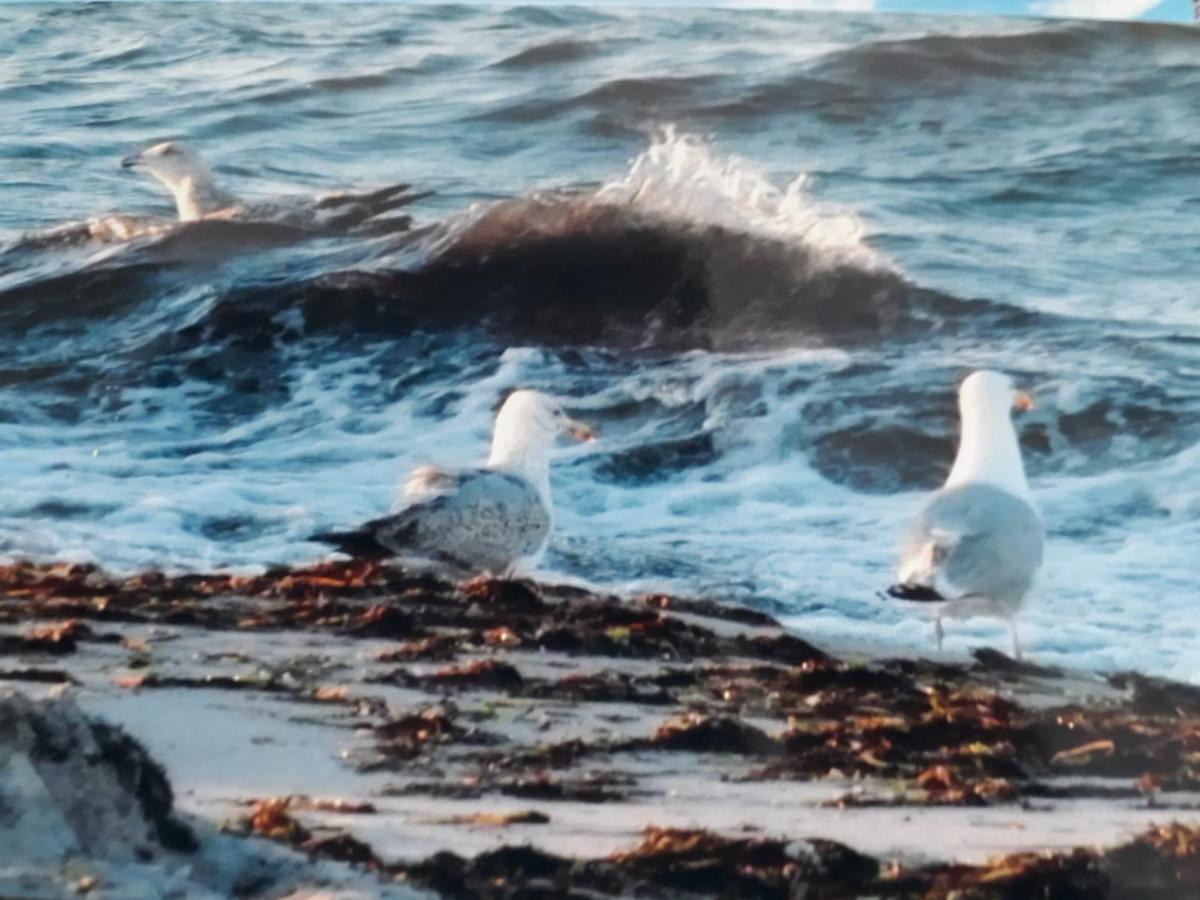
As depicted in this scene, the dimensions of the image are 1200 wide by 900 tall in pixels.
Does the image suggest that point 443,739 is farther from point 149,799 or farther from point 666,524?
point 666,524

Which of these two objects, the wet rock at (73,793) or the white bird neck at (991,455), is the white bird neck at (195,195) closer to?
the wet rock at (73,793)

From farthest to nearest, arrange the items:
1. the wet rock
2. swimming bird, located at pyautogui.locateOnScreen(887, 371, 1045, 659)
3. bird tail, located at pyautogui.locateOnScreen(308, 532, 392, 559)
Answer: bird tail, located at pyautogui.locateOnScreen(308, 532, 392, 559) → swimming bird, located at pyautogui.locateOnScreen(887, 371, 1045, 659) → the wet rock

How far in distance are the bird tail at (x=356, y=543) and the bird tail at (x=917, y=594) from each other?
83cm

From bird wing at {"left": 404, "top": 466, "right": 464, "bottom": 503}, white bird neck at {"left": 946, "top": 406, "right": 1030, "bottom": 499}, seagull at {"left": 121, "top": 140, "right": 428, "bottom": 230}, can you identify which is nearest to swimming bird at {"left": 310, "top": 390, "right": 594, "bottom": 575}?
bird wing at {"left": 404, "top": 466, "right": 464, "bottom": 503}

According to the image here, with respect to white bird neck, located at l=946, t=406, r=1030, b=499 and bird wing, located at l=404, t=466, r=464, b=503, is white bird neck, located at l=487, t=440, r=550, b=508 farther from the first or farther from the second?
white bird neck, located at l=946, t=406, r=1030, b=499

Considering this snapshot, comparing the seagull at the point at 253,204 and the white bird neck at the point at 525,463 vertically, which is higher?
the seagull at the point at 253,204

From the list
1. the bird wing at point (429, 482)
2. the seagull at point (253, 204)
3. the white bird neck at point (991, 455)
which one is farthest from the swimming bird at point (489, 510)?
the white bird neck at point (991, 455)

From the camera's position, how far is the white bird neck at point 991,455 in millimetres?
2805

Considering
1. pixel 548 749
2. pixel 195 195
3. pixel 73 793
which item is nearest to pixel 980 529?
pixel 548 749

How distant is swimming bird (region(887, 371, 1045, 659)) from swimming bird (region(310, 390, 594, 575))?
0.62 metres

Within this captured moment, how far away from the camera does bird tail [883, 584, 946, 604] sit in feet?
8.78

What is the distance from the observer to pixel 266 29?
3.37m

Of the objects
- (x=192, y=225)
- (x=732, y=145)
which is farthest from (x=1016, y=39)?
(x=192, y=225)

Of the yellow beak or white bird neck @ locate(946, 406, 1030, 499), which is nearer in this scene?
white bird neck @ locate(946, 406, 1030, 499)
